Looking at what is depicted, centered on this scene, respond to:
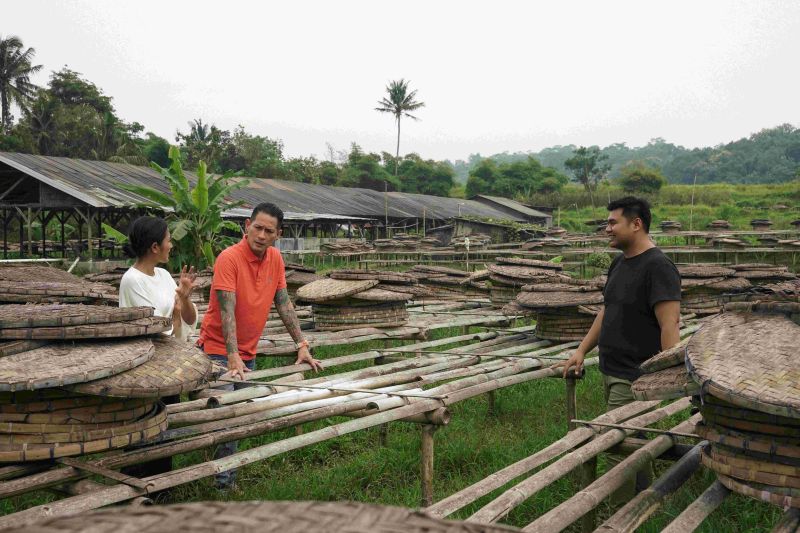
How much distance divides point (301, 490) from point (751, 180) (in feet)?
196

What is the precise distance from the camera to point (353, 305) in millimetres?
5387

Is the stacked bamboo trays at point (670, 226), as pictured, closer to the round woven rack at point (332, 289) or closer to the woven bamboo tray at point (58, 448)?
the round woven rack at point (332, 289)

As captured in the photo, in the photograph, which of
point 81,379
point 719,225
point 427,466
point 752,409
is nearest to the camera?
point 752,409

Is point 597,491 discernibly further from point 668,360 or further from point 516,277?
point 516,277

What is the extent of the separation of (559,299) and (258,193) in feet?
66.4

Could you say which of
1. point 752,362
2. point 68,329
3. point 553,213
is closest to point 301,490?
point 68,329

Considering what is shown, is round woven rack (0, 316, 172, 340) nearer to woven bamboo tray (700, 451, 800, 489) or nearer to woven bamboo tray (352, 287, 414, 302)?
woven bamboo tray (700, 451, 800, 489)

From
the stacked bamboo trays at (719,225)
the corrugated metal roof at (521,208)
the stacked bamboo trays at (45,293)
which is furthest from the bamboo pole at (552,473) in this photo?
the corrugated metal roof at (521,208)

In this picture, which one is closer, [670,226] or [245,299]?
[245,299]

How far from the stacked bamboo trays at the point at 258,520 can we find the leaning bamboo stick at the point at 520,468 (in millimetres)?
830

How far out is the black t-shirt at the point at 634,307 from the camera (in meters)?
3.20

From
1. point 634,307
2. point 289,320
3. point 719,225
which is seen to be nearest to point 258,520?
point 634,307

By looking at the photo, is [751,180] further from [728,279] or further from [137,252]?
[137,252]

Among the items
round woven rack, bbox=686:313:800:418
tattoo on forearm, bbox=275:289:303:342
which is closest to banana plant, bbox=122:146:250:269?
tattoo on forearm, bbox=275:289:303:342
